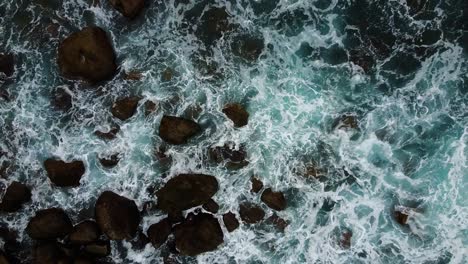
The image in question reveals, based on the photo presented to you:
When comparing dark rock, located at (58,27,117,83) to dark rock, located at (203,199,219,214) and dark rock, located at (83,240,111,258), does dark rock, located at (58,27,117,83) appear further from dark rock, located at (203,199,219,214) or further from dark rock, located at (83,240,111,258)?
dark rock, located at (83,240,111,258)

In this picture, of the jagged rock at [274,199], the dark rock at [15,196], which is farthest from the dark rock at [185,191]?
the dark rock at [15,196]

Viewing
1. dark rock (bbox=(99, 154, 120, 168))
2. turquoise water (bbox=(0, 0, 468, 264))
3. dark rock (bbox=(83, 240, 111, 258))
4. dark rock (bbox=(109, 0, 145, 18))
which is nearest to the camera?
turquoise water (bbox=(0, 0, 468, 264))

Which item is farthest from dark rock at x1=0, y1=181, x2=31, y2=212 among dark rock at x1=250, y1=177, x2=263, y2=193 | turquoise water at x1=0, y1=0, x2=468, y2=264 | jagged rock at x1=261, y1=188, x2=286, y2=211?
jagged rock at x1=261, y1=188, x2=286, y2=211

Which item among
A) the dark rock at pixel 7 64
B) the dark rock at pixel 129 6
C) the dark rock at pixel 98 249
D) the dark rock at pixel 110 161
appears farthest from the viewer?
the dark rock at pixel 7 64

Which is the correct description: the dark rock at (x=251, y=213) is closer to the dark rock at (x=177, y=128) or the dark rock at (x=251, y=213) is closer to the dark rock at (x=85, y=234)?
the dark rock at (x=177, y=128)

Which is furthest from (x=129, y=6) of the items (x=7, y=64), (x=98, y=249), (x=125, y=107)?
(x=98, y=249)
